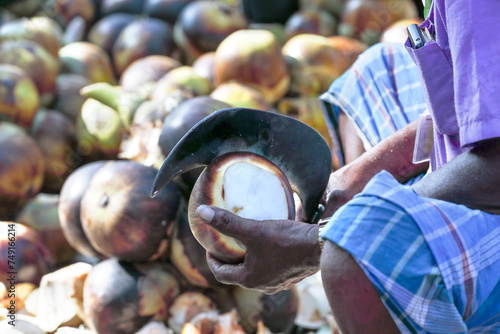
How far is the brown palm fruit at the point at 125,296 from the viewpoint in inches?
69.9

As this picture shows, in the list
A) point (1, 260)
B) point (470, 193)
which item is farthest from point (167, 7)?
point (470, 193)

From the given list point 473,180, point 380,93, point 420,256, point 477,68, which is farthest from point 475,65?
point 380,93

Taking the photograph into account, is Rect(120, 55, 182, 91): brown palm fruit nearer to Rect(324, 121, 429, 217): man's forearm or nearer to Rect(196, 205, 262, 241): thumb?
Rect(324, 121, 429, 217): man's forearm

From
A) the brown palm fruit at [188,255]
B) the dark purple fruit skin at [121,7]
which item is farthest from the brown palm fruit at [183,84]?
the dark purple fruit skin at [121,7]

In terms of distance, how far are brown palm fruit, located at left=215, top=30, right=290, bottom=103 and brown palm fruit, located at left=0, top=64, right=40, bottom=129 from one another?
86 cm

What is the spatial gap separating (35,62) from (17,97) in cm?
38

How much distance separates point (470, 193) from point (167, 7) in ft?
9.87

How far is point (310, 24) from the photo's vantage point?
3549mm

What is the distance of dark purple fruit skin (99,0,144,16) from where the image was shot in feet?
12.6

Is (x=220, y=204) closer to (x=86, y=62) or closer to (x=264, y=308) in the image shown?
(x=264, y=308)

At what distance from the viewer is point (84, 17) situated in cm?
383

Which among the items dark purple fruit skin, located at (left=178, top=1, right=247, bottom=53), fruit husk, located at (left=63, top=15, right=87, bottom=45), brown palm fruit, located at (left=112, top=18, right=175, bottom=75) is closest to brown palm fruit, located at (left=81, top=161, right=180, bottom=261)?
dark purple fruit skin, located at (left=178, top=1, right=247, bottom=53)

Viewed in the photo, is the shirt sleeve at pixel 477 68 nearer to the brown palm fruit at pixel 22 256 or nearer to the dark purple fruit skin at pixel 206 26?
the brown palm fruit at pixel 22 256

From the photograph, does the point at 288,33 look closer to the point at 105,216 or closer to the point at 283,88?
the point at 283,88
